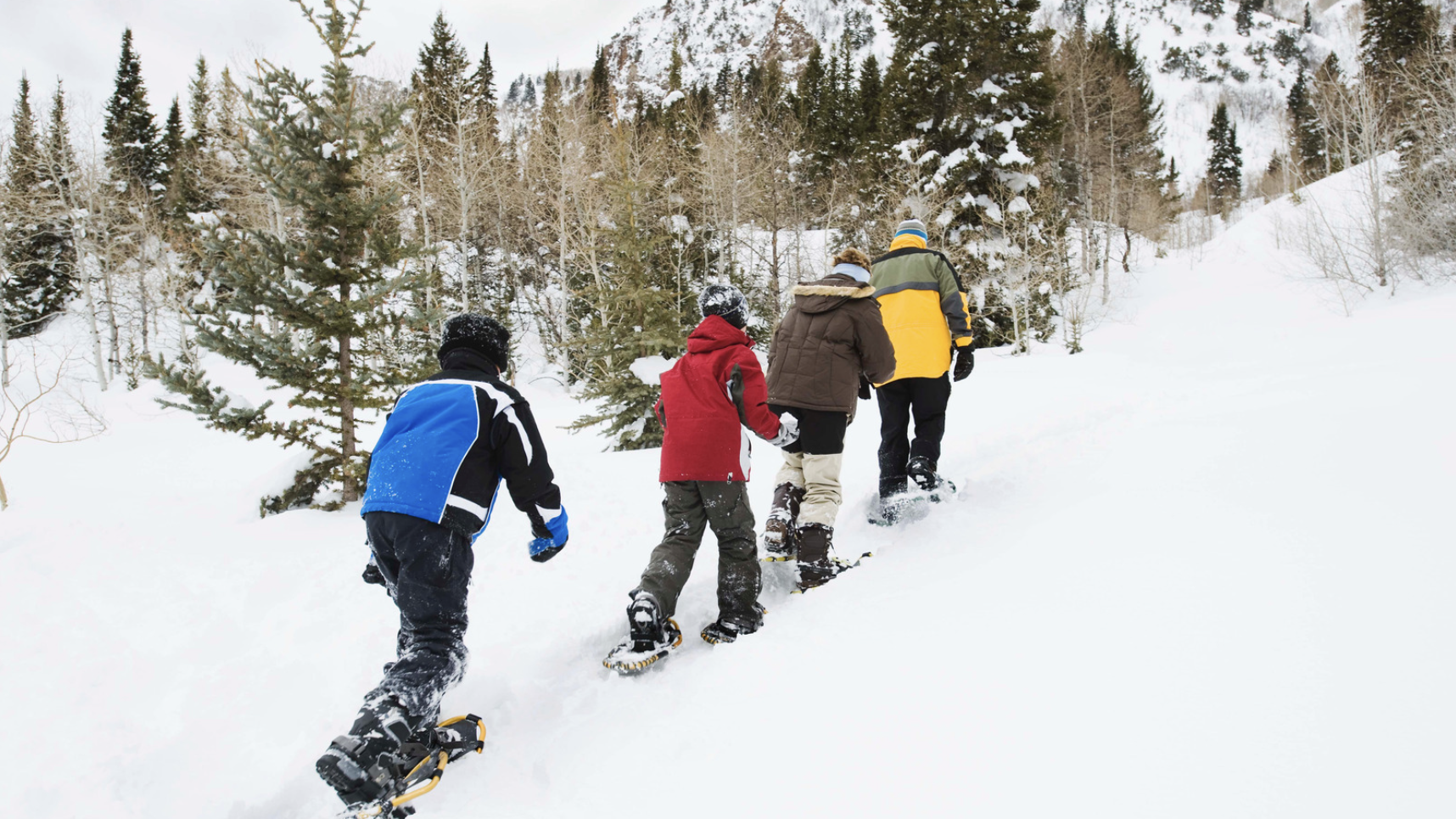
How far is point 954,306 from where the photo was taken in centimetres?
439

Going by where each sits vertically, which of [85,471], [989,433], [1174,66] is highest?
[1174,66]

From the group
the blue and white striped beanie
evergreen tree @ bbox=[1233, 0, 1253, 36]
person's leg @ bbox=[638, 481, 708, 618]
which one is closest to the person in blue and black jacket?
person's leg @ bbox=[638, 481, 708, 618]

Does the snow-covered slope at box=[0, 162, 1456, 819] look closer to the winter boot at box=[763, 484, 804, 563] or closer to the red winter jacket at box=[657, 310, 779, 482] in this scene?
the winter boot at box=[763, 484, 804, 563]


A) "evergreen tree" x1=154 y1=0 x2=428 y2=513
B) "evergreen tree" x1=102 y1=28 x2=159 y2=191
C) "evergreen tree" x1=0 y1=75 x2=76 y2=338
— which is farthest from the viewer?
"evergreen tree" x1=102 y1=28 x2=159 y2=191

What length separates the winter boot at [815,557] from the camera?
142 inches

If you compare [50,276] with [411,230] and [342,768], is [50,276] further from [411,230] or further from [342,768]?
[342,768]

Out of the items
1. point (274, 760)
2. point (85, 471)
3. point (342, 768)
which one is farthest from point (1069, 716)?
point (85, 471)

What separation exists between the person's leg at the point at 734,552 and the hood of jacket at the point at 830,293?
125cm

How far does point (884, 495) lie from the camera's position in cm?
456

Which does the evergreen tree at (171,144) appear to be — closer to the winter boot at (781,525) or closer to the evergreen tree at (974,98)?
the evergreen tree at (974,98)

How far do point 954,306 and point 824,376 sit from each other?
1217 mm

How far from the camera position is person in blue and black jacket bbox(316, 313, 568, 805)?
2432mm

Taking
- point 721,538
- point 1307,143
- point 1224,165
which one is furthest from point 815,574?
point 1224,165

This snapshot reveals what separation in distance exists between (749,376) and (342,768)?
225 centimetres
